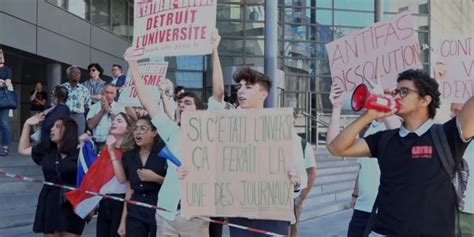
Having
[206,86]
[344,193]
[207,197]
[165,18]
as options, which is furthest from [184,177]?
[206,86]

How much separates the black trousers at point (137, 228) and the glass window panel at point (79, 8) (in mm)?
15325

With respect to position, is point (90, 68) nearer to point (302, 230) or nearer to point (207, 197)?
point (302, 230)

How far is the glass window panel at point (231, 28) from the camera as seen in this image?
23.8 meters

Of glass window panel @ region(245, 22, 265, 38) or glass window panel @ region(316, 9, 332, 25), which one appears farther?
glass window panel @ region(316, 9, 332, 25)

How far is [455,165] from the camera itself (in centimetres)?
298

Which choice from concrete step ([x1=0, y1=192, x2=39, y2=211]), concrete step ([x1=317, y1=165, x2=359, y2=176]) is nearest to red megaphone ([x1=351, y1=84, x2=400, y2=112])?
concrete step ([x1=0, y1=192, x2=39, y2=211])

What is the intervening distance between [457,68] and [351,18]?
66.7 ft

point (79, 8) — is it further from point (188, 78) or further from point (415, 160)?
point (415, 160)

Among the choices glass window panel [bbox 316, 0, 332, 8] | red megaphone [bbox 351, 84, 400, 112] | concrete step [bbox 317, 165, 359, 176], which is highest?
glass window panel [bbox 316, 0, 332, 8]

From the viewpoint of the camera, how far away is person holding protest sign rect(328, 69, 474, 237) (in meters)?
2.94

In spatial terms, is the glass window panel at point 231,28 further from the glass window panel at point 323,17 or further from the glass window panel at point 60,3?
the glass window panel at point 60,3

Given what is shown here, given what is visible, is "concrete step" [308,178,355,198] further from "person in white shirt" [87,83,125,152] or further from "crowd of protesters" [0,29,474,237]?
"crowd of protesters" [0,29,474,237]

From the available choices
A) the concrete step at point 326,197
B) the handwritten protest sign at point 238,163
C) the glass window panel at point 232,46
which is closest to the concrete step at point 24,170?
the concrete step at point 326,197

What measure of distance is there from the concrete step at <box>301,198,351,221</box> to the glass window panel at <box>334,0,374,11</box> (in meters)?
14.7
